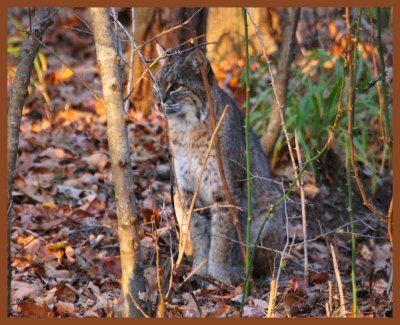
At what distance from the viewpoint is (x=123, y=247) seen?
3.40 metres

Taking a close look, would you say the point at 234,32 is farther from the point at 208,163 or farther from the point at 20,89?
the point at 20,89

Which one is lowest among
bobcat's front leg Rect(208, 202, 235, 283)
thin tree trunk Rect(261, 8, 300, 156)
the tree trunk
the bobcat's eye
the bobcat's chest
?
bobcat's front leg Rect(208, 202, 235, 283)

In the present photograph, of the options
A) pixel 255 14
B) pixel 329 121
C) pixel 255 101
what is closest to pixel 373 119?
pixel 329 121

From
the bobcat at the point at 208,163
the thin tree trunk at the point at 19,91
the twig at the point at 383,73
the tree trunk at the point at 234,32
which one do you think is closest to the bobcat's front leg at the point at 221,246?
the bobcat at the point at 208,163

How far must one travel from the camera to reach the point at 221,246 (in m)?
5.75

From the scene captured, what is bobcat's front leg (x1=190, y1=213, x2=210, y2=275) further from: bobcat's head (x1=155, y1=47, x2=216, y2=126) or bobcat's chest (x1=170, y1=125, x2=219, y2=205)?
bobcat's head (x1=155, y1=47, x2=216, y2=126)

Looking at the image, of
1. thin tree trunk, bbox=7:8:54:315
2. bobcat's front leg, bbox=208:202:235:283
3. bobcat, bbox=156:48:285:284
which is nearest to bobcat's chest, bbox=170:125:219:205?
bobcat, bbox=156:48:285:284

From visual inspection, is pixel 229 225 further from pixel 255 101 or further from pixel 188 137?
pixel 255 101

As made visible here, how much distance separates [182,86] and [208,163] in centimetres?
57

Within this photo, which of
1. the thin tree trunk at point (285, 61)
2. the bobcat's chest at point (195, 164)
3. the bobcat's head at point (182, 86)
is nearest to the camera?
the bobcat's head at point (182, 86)

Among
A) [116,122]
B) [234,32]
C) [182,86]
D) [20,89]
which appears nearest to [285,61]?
[182,86]

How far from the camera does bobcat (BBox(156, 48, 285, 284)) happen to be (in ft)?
18.4

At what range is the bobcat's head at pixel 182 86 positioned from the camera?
5.58 m

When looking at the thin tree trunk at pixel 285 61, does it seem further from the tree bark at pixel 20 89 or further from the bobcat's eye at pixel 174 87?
the tree bark at pixel 20 89
